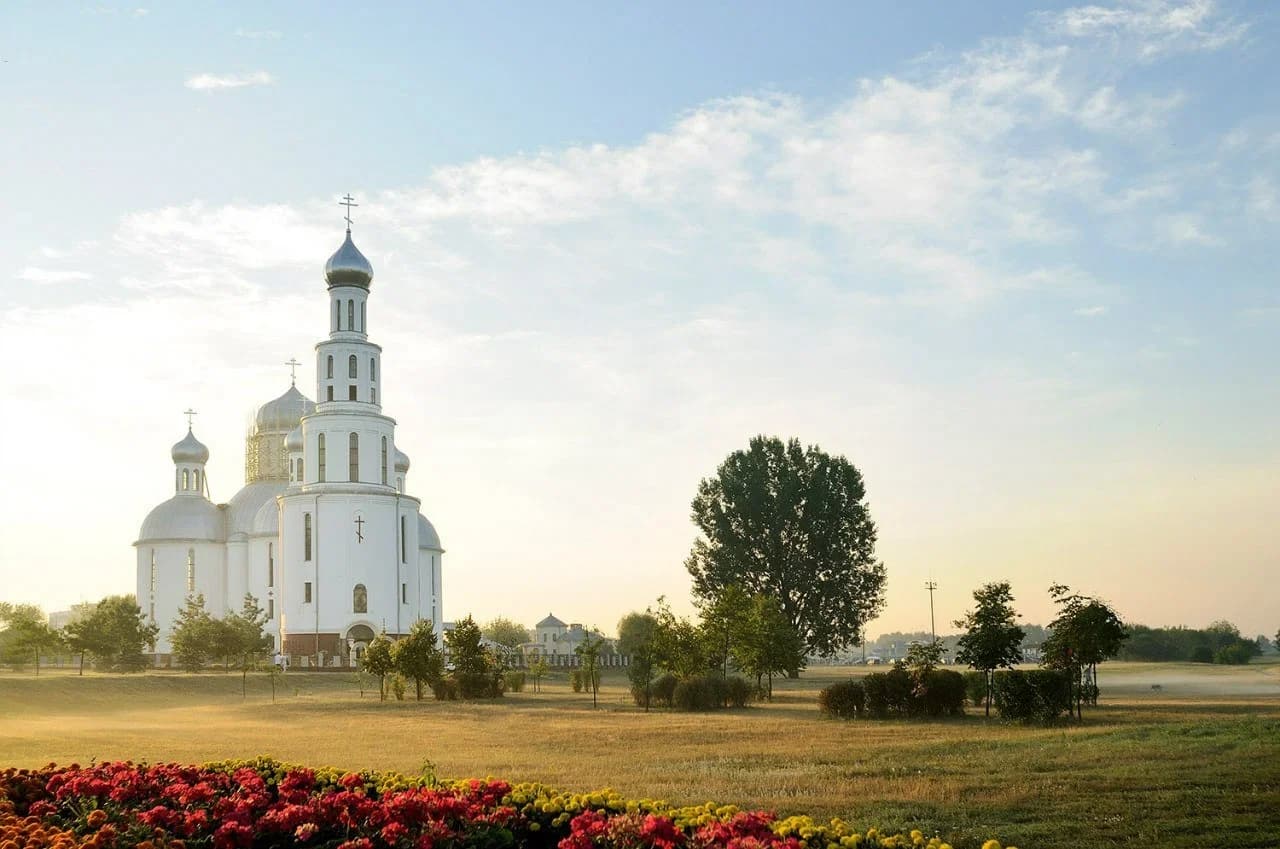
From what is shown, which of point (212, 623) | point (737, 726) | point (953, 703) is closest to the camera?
point (737, 726)

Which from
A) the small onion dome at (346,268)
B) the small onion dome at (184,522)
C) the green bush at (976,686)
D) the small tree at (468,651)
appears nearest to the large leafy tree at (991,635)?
the green bush at (976,686)

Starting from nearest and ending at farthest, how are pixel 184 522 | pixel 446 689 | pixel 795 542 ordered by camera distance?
pixel 446 689 < pixel 795 542 < pixel 184 522

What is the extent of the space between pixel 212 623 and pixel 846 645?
1261 inches

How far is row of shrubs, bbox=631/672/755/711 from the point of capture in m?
34.2

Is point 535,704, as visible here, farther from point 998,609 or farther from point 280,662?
point 280,662

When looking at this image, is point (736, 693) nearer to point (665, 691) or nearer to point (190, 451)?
point (665, 691)

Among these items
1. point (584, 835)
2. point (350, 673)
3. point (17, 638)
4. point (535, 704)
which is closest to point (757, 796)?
point (584, 835)

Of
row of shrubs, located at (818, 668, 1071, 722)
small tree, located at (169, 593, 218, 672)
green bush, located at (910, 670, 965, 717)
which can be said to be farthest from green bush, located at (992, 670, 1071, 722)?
small tree, located at (169, 593, 218, 672)

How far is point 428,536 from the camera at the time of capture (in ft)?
257

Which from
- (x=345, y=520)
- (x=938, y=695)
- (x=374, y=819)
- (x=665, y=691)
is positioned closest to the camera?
(x=374, y=819)

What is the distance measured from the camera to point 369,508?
64688 mm

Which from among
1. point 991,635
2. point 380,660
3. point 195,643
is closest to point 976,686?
point 991,635

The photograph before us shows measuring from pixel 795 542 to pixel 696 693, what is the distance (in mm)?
22793

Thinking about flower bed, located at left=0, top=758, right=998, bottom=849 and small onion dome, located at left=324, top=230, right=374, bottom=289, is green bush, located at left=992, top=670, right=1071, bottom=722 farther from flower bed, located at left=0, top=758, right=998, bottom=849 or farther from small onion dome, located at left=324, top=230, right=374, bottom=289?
small onion dome, located at left=324, top=230, right=374, bottom=289
